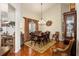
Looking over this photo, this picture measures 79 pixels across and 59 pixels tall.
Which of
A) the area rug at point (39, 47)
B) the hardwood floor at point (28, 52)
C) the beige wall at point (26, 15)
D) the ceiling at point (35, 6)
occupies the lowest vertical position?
the hardwood floor at point (28, 52)

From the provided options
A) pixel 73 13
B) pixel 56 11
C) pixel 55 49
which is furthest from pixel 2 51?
pixel 73 13

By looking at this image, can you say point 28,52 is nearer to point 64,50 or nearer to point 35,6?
point 64,50

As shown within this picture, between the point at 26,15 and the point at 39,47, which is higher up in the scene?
the point at 26,15

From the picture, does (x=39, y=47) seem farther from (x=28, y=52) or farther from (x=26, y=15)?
(x=26, y=15)

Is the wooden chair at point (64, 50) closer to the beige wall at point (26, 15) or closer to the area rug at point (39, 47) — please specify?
the area rug at point (39, 47)

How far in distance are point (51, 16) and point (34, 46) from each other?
56 cm

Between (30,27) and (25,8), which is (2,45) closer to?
(30,27)

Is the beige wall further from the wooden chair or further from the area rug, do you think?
the wooden chair

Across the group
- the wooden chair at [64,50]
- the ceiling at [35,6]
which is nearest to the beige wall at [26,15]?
the ceiling at [35,6]

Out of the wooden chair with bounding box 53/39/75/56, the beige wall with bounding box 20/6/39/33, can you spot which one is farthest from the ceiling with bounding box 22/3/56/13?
the wooden chair with bounding box 53/39/75/56

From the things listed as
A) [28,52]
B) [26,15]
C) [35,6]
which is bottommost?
[28,52]

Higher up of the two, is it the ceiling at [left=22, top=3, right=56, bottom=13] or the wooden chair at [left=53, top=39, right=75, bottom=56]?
the ceiling at [left=22, top=3, right=56, bottom=13]

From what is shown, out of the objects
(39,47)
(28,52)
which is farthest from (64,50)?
(28,52)

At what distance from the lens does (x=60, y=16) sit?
160 cm
